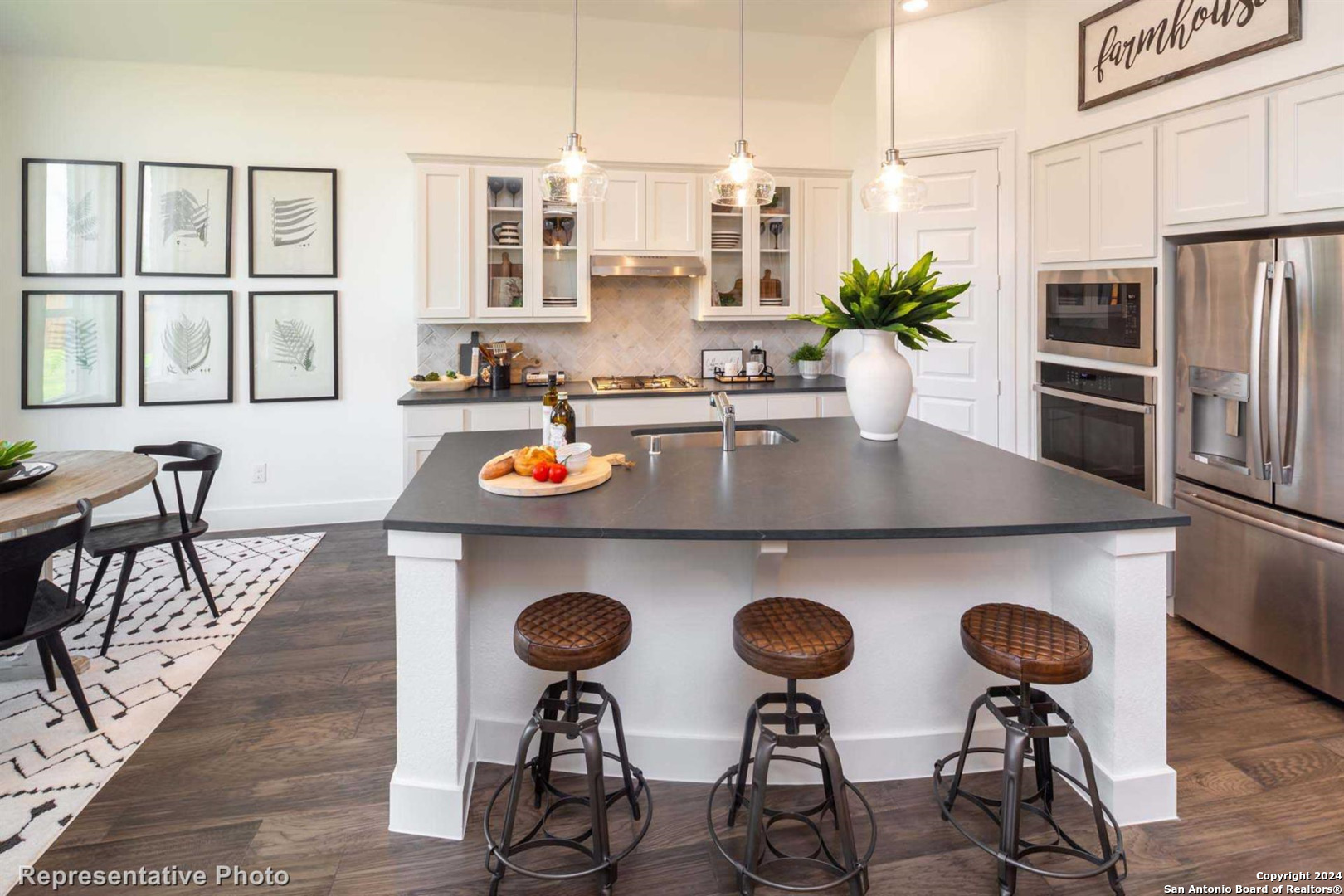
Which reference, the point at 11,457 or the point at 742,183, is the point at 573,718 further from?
the point at 11,457

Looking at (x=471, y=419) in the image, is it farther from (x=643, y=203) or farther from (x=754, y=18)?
(x=754, y=18)

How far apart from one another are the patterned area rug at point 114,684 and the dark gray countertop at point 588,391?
1.21 meters

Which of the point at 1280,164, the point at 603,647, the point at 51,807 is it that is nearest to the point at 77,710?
the point at 51,807

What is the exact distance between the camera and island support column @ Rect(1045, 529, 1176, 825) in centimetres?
203

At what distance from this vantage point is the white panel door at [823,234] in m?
5.30

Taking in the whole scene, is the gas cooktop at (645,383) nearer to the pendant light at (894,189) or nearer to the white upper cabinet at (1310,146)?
the pendant light at (894,189)

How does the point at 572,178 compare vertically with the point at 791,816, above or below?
above

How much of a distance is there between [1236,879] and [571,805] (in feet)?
5.68

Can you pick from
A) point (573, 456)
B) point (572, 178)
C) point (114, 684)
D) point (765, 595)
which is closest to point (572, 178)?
point (572, 178)

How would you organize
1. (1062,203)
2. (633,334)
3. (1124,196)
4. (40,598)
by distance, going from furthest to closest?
(633,334) < (1062,203) < (1124,196) < (40,598)

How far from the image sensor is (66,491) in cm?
276

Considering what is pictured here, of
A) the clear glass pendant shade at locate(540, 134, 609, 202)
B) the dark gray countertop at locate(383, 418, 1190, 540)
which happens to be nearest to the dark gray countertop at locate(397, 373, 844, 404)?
the dark gray countertop at locate(383, 418, 1190, 540)

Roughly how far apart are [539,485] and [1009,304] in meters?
3.49

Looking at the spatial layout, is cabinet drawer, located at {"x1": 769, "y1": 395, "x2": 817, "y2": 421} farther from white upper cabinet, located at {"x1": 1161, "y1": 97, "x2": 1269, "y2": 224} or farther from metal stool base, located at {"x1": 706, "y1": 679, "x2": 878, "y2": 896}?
metal stool base, located at {"x1": 706, "y1": 679, "x2": 878, "y2": 896}
